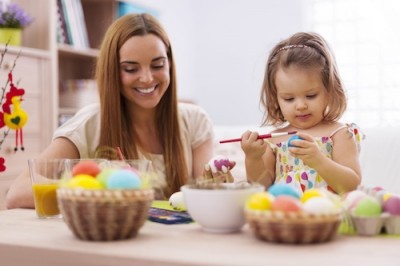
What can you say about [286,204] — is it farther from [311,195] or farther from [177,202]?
[177,202]

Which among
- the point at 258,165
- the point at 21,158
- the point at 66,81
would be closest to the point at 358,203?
the point at 258,165

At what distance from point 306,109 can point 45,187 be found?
2.44 ft

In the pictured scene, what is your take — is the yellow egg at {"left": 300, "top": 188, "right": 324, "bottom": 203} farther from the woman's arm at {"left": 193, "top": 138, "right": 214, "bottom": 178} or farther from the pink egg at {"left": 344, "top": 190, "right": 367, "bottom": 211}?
the woman's arm at {"left": 193, "top": 138, "right": 214, "bottom": 178}

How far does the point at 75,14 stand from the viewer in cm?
372

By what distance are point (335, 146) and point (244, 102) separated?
316 cm

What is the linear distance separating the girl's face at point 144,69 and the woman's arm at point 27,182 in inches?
11.1

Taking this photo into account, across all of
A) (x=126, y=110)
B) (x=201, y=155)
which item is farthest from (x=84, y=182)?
(x=201, y=155)

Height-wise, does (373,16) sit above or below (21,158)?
above

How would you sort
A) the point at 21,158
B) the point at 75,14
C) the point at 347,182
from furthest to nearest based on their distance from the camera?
the point at 75,14
the point at 21,158
the point at 347,182

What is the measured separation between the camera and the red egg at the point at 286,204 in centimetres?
88

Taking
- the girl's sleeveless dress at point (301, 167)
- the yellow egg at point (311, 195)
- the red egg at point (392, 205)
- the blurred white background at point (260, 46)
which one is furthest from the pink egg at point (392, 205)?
the blurred white background at point (260, 46)

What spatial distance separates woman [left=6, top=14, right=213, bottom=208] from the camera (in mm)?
2018

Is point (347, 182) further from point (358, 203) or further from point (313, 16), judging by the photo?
point (313, 16)

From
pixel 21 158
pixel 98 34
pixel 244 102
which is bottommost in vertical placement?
pixel 21 158
